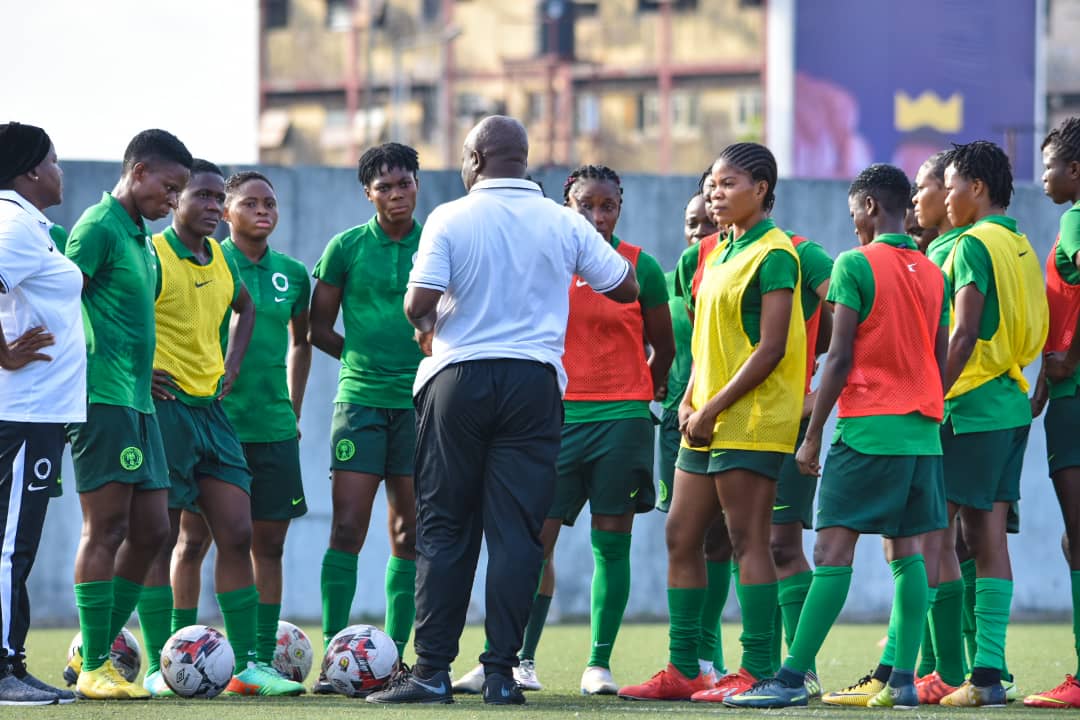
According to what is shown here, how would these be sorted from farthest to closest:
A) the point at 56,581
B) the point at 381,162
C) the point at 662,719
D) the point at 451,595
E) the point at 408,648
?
1. the point at 56,581
2. the point at 408,648
3. the point at 381,162
4. the point at 451,595
5. the point at 662,719

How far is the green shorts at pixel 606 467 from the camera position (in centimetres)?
758

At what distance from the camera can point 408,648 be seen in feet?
31.7

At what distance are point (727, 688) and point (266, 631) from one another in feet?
7.17

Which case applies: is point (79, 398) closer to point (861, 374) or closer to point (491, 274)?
point (491, 274)

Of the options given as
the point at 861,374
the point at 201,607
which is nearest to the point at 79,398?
the point at 861,374

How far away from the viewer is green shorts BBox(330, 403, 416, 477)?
771 cm

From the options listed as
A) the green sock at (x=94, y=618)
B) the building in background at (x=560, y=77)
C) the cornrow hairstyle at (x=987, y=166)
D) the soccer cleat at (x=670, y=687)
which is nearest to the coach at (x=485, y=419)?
the soccer cleat at (x=670, y=687)

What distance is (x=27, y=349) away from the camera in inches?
251

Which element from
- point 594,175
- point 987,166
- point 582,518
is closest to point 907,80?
point 582,518

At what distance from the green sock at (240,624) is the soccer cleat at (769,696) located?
6.99ft

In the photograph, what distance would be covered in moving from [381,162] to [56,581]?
526cm

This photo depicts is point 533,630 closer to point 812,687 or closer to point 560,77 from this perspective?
point 812,687

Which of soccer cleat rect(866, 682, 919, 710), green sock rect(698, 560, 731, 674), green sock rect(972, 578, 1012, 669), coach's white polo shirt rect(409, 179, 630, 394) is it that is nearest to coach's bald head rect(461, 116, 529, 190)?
coach's white polo shirt rect(409, 179, 630, 394)

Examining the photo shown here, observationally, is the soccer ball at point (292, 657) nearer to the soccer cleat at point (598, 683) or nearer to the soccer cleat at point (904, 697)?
the soccer cleat at point (598, 683)
